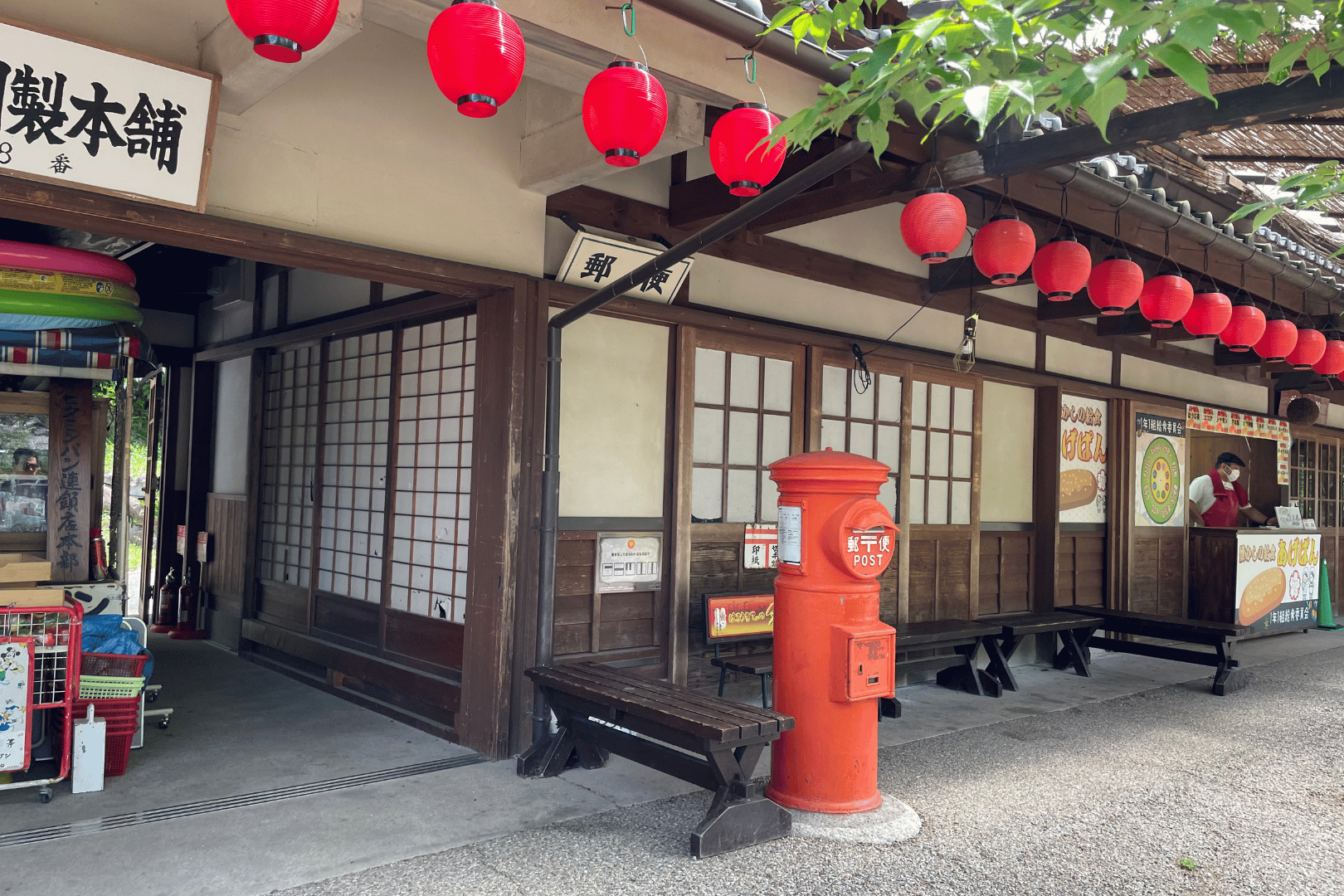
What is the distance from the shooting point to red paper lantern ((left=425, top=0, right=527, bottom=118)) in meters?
2.80

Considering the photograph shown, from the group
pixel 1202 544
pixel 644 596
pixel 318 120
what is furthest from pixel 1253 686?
pixel 318 120

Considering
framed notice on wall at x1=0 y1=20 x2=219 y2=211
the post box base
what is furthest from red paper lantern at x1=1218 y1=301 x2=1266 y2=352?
framed notice on wall at x1=0 y1=20 x2=219 y2=211

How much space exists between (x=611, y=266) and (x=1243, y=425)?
28.9 feet

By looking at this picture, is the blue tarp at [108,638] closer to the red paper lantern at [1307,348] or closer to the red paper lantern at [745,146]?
the red paper lantern at [745,146]

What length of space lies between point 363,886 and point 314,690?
337 centimetres

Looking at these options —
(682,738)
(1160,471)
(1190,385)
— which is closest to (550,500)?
(682,738)

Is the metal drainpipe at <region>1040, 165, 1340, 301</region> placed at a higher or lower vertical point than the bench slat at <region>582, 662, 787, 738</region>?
higher

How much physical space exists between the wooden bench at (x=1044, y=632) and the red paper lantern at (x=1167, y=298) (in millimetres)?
2445

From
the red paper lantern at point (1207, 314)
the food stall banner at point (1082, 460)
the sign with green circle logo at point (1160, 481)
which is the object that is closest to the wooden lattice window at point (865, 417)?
the red paper lantern at point (1207, 314)

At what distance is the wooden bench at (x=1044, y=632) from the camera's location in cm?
685

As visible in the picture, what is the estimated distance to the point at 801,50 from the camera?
402 cm

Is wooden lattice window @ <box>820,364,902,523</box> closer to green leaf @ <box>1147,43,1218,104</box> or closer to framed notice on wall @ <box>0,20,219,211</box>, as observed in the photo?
framed notice on wall @ <box>0,20,219,211</box>

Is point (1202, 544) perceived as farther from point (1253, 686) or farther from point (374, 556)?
point (374, 556)

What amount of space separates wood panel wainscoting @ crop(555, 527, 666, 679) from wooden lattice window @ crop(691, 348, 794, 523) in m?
0.68
